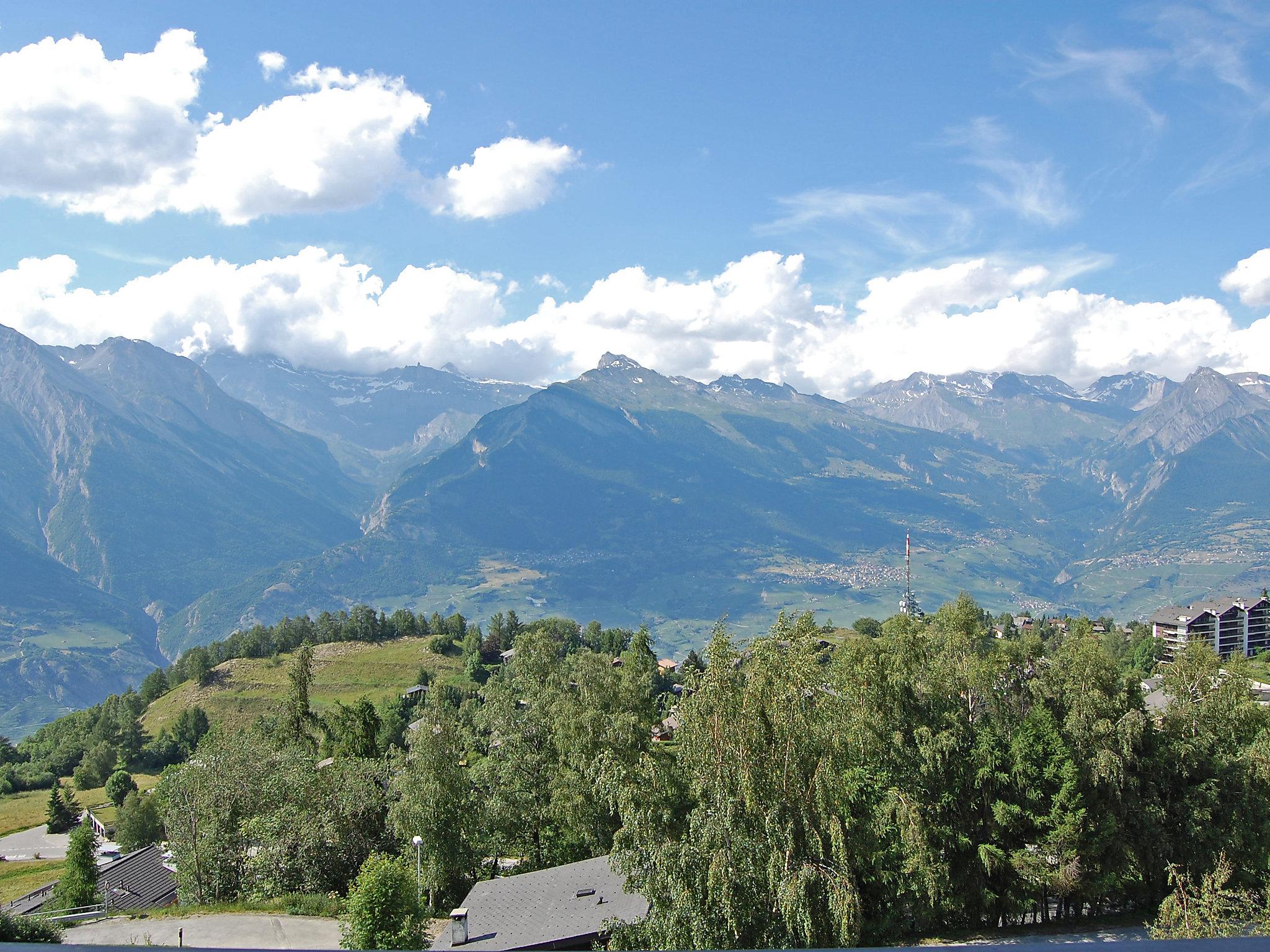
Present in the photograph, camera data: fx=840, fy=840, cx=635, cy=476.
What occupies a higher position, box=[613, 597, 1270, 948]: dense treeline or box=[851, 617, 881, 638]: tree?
box=[613, 597, 1270, 948]: dense treeline

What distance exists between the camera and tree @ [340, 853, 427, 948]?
957 inches

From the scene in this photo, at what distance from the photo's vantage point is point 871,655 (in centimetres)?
3186

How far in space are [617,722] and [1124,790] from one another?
19727 millimetres

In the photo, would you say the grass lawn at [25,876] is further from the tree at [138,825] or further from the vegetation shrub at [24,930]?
the vegetation shrub at [24,930]

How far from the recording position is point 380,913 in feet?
81.8

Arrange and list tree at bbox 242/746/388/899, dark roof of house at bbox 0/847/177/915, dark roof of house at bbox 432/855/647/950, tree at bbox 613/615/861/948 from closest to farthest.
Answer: tree at bbox 613/615/861/948 → dark roof of house at bbox 432/855/647/950 → tree at bbox 242/746/388/899 → dark roof of house at bbox 0/847/177/915

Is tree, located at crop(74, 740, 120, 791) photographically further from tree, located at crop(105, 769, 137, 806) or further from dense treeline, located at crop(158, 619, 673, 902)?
dense treeline, located at crop(158, 619, 673, 902)

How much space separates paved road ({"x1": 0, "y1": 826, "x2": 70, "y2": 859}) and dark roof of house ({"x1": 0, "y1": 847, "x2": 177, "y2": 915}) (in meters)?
21.5

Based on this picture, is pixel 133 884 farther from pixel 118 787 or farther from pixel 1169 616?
pixel 1169 616

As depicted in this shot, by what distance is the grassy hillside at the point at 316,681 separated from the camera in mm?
121750

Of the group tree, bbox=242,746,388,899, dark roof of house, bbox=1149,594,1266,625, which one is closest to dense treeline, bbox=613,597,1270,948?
tree, bbox=242,746,388,899

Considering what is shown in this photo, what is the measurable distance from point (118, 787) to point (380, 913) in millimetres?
82419

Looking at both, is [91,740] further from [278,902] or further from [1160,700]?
[1160,700]

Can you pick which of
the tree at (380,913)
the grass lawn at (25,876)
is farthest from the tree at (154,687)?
the tree at (380,913)
